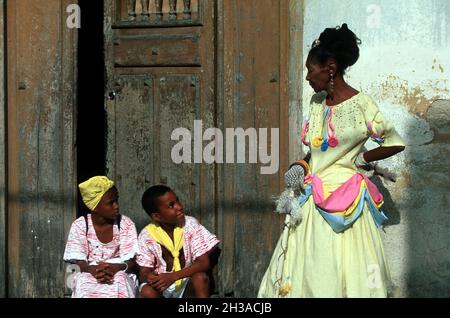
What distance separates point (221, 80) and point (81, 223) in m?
1.36

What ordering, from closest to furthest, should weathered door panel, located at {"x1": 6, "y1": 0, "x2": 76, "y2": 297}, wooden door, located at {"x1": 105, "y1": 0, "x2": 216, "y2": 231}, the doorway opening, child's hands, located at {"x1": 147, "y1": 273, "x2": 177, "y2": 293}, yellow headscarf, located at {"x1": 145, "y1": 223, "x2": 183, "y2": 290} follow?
1. child's hands, located at {"x1": 147, "y1": 273, "x2": 177, "y2": 293}
2. yellow headscarf, located at {"x1": 145, "y1": 223, "x2": 183, "y2": 290}
3. wooden door, located at {"x1": 105, "y1": 0, "x2": 216, "y2": 231}
4. weathered door panel, located at {"x1": 6, "y1": 0, "x2": 76, "y2": 297}
5. the doorway opening

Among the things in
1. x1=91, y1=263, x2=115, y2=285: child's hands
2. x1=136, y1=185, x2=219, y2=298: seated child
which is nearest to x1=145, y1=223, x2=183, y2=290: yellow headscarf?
x1=136, y1=185, x2=219, y2=298: seated child

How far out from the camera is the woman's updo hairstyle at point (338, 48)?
22.2 ft

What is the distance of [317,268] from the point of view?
6.63 meters

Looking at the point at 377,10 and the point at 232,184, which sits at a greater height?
the point at 377,10

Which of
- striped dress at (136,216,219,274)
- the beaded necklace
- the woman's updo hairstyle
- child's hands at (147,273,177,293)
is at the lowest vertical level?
child's hands at (147,273,177,293)

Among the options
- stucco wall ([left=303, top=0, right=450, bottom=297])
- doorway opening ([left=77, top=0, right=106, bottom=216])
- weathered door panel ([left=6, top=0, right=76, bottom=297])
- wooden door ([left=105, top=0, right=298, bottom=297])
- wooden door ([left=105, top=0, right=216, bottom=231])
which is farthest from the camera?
doorway opening ([left=77, top=0, right=106, bottom=216])

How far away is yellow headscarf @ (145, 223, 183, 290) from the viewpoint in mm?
7375

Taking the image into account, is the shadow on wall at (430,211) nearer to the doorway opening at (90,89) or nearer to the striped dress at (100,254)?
the striped dress at (100,254)

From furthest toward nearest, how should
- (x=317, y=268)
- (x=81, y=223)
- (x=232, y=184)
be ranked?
(x=232, y=184) → (x=81, y=223) → (x=317, y=268)

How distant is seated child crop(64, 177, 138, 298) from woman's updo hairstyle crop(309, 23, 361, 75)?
60.1 inches

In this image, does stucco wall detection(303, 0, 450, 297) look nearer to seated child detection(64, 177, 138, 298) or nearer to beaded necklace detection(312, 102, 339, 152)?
beaded necklace detection(312, 102, 339, 152)

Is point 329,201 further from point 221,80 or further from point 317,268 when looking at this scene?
point 221,80
